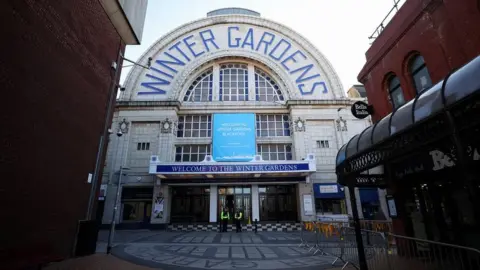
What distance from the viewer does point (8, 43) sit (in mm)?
5773

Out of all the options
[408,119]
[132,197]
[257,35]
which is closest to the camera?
[408,119]

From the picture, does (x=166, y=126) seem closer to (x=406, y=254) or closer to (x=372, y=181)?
(x=372, y=181)

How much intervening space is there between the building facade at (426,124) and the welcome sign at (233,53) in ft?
46.4

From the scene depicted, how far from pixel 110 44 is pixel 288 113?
1766 cm

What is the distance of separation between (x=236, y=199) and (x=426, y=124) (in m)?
18.6

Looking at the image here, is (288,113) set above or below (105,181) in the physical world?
above

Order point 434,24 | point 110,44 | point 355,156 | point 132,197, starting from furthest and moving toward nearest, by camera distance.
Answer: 1. point 132,197
2. point 110,44
3. point 434,24
4. point 355,156

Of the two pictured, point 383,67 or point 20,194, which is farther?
point 383,67

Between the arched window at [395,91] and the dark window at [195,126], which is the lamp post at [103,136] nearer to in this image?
the dark window at [195,126]

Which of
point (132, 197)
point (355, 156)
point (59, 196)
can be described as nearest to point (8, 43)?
point (59, 196)

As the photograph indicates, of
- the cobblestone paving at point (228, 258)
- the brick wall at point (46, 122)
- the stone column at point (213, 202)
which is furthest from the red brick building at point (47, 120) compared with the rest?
the stone column at point (213, 202)

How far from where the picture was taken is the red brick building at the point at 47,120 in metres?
5.83

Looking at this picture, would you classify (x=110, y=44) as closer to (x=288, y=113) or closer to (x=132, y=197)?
(x=132, y=197)

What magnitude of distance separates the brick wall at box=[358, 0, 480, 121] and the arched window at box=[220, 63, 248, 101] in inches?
592
